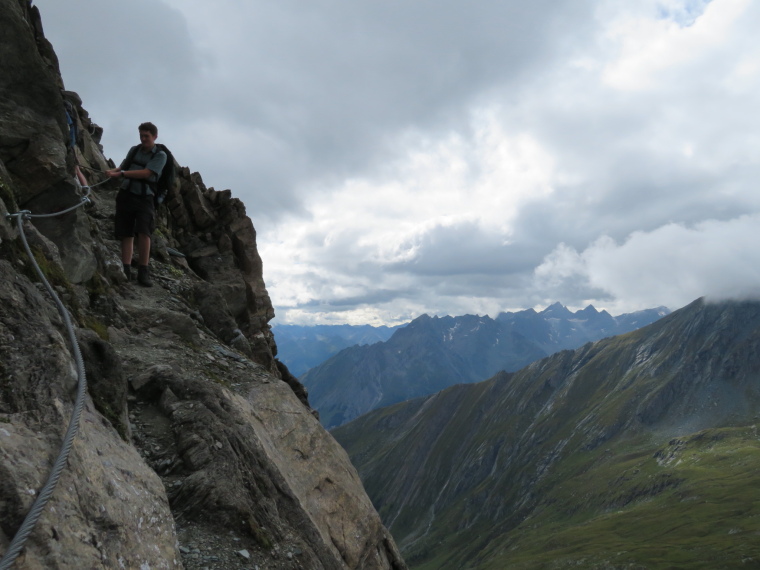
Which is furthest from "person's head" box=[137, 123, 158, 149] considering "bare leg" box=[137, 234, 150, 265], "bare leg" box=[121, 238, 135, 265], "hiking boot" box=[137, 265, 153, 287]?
"hiking boot" box=[137, 265, 153, 287]

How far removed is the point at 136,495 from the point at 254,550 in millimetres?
2800

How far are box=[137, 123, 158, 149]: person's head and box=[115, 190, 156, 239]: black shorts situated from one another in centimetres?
190

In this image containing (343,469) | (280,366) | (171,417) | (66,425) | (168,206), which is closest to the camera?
(66,425)

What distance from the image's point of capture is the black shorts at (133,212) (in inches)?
677

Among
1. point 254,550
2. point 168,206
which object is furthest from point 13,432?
point 168,206

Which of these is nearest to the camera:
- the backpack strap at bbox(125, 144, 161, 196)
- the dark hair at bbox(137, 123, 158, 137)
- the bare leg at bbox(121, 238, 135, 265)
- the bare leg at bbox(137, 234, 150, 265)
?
the dark hair at bbox(137, 123, 158, 137)

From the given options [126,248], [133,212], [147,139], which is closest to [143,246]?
[126,248]

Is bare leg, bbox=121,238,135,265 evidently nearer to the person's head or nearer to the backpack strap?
the backpack strap

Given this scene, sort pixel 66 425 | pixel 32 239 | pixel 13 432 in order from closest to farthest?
pixel 13 432, pixel 66 425, pixel 32 239

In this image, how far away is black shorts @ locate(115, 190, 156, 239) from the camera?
17203 mm

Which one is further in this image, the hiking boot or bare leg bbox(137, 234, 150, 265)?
the hiking boot

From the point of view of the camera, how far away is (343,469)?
17.5 meters

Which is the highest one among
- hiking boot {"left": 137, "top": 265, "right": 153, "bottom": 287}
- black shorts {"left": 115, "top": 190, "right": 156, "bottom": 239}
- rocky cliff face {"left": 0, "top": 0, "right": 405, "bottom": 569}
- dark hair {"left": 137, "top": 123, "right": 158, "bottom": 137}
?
dark hair {"left": 137, "top": 123, "right": 158, "bottom": 137}

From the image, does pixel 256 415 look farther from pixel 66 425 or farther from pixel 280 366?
pixel 280 366
